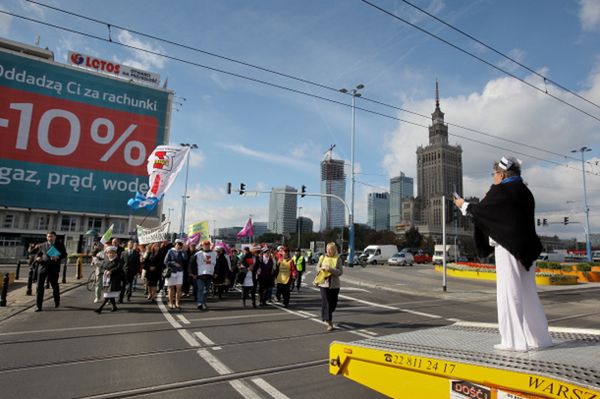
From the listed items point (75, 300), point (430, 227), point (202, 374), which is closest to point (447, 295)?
point (202, 374)

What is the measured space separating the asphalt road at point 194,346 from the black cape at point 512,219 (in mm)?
2456

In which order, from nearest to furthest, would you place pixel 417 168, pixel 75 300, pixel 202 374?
pixel 202 374, pixel 75 300, pixel 417 168

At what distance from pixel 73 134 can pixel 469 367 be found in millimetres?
67765

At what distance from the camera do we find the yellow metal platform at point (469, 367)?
7.30 ft

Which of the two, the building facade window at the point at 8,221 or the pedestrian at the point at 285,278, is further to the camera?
the building facade window at the point at 8,221

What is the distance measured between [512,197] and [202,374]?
429 cm

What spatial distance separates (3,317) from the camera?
844 centimetres

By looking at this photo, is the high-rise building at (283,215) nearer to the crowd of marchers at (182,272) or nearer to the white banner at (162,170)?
the white banner at (162,170)

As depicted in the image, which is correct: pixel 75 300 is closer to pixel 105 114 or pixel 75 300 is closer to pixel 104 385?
pixel 104 385

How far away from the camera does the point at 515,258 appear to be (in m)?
3.26

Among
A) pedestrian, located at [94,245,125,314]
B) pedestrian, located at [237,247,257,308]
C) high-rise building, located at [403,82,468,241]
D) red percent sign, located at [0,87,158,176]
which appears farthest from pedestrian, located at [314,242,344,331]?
red percent sign, located at [0,87,158,176]

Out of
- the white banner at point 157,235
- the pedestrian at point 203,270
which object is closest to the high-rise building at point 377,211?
the white banner at point 157,235

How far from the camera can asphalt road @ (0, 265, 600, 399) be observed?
14.7ft

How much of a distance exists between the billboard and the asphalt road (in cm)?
5494
